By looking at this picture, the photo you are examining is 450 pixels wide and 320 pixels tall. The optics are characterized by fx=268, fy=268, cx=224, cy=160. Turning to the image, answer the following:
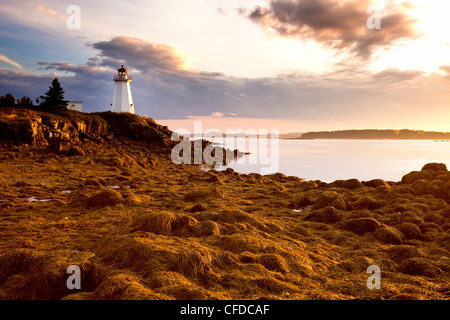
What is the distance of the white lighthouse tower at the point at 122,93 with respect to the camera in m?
64.0

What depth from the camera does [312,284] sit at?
7.69m

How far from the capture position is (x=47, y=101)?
45625 mm

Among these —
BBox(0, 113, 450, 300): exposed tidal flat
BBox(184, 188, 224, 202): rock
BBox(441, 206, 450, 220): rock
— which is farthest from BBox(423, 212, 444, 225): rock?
BBox(184, 188, 224, 202): rock

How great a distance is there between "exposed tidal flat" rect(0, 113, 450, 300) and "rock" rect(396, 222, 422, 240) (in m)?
0.06

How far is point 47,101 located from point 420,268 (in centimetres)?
5363

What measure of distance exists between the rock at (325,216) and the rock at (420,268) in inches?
226

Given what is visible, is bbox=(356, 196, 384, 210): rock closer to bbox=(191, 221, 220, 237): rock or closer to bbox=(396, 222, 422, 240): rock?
bbox=(396, 222, 422, 240): rock

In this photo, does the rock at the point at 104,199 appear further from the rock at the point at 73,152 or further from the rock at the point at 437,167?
the rock at the point at 437,167

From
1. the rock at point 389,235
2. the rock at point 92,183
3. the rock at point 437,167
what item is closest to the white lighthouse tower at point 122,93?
the rock at point 92,183

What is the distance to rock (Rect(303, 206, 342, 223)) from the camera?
49.7 ft

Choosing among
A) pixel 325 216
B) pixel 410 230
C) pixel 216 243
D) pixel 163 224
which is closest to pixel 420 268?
pixel 410 230
